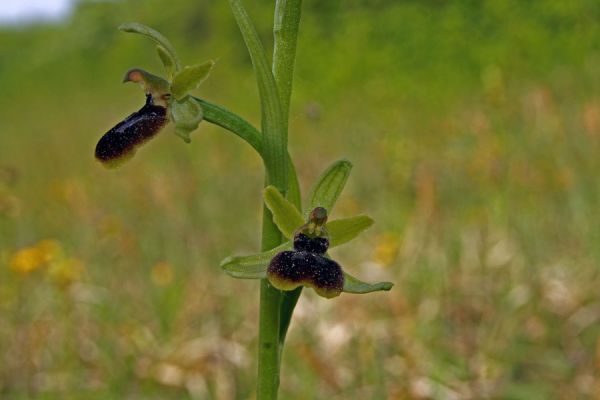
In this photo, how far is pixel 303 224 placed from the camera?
50.6 inches

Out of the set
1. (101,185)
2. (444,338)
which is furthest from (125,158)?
(101,185)

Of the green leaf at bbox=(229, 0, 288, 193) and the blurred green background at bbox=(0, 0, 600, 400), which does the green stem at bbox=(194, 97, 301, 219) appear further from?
the blurred green background at bbox=(0, 0, 600, 400)

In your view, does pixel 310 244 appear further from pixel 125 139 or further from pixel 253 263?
pixel 125 139

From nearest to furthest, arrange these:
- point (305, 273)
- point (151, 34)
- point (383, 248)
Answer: point (305, 273) < point (151, 34) < point (383, 248)

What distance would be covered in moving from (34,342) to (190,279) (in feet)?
2.25

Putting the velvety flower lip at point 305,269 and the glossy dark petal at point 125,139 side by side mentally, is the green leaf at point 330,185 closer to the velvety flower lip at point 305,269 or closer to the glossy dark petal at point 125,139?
the velvety flower lip at point 305,269

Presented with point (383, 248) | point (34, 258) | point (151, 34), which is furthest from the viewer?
point (383, 248)

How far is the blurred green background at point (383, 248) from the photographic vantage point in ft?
8.50

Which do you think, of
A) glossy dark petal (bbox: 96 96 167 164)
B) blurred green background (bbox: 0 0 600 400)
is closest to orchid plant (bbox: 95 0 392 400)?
glossy dark petal (bbox: 96 96 167 164)

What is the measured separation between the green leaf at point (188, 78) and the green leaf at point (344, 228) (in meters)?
0.31

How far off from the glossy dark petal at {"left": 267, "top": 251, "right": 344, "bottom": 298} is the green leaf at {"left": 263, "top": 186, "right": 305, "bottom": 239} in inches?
1.8

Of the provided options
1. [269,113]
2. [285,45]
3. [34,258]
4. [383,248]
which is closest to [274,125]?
[269,113]

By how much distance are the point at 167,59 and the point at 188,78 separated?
0.08 m

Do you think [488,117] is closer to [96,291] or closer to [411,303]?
[411,303]
